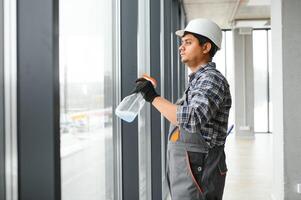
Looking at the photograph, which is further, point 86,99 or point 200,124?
point 86,99

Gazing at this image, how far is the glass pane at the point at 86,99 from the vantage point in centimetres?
146

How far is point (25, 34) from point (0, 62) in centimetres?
10

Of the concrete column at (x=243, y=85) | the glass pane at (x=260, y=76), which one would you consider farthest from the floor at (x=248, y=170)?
the glass pane at (x=260, y=76)

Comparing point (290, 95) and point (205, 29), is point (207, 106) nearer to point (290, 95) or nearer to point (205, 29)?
point (205, 29)

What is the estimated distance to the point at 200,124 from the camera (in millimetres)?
1586

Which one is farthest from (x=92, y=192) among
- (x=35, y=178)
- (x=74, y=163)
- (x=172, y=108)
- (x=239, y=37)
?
(x=239, y=37)

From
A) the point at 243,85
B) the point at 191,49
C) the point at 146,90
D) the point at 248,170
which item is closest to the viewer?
the point at 146,90

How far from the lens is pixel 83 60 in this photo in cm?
173

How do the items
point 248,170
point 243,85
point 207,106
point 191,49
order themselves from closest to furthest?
point 207,106, point 191,49, point 248,170, point 243,85

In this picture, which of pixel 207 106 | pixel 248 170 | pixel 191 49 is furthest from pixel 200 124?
pixel 248 170

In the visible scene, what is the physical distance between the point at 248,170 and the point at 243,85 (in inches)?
187

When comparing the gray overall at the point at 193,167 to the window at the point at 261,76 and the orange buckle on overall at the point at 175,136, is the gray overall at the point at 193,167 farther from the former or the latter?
the window at the point at 261,76

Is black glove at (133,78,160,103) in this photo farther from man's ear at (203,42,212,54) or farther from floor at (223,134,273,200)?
floor at (223,134,273,200)

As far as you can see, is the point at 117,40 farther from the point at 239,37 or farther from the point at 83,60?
the point at 239,37
